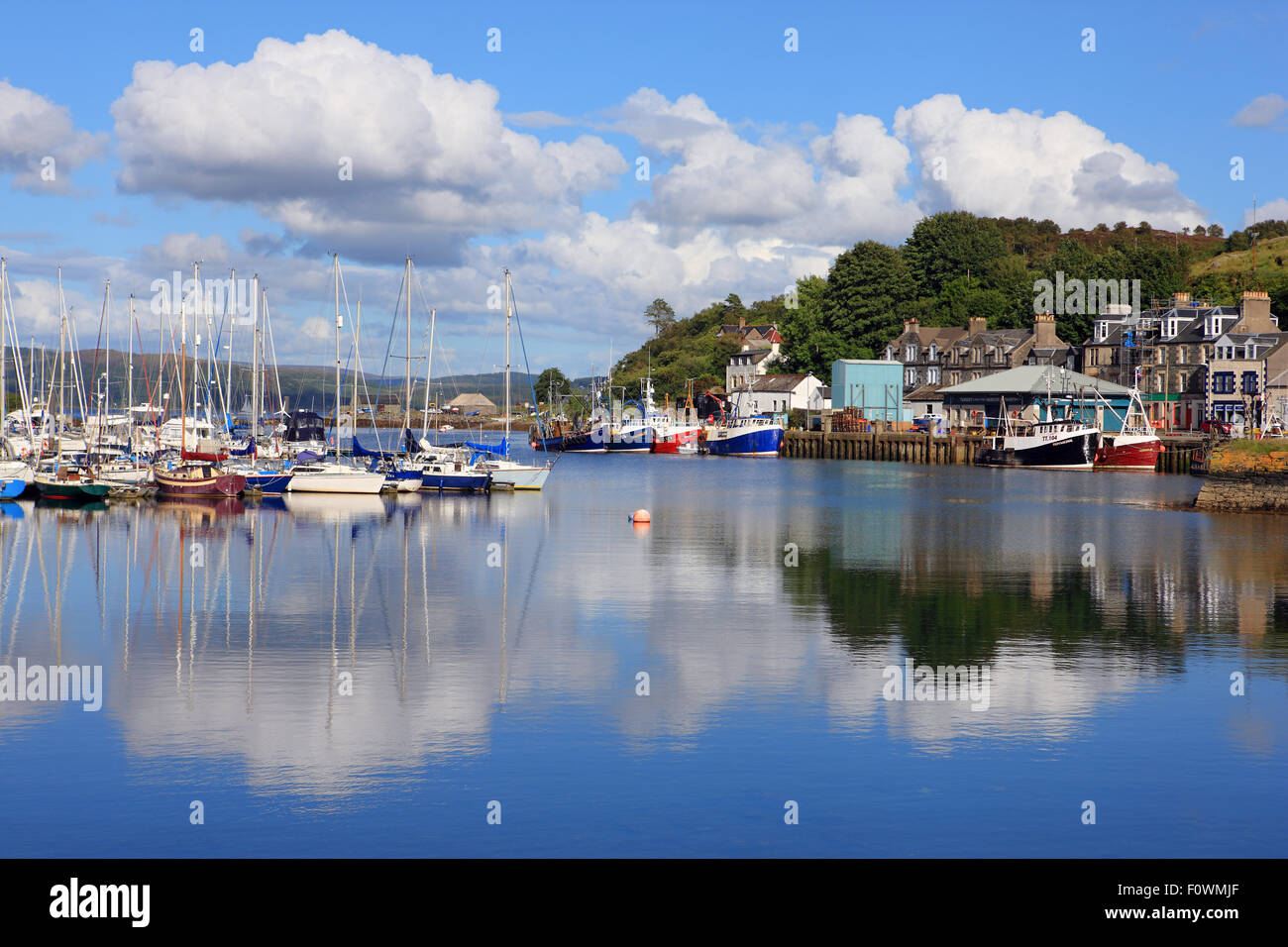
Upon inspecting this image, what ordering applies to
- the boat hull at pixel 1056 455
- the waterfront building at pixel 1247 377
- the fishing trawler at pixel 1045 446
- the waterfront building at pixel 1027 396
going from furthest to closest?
the waterfront building at pixel 1027 396 → the fishing trawler at pixel 1045 446 → the boat hull at pixel 1056 455 → the waterfront building at pixel 1247 377

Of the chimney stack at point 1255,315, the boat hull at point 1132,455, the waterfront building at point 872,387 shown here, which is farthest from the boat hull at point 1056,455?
the waterfront building at point 872,387

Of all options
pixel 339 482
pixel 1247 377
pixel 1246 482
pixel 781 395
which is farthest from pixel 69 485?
pixel 781 395

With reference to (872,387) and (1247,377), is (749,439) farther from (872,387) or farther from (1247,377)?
(1247,377)

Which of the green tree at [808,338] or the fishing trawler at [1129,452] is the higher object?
the green tree at [808,338]

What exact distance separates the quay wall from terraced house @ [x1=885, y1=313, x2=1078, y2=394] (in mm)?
14937

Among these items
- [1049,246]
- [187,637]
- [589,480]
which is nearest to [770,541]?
[187,637]

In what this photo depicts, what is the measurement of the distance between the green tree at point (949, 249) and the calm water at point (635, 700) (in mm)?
123233

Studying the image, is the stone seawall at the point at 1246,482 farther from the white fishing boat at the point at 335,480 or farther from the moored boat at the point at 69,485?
the moored boat at the point at 69,485

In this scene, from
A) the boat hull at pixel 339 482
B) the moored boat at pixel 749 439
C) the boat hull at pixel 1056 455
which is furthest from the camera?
the moored boat at pixel 749 439

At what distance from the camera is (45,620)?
29125 millimetres

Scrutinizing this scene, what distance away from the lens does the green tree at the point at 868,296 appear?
160m

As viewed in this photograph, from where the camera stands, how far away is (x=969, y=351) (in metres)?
145

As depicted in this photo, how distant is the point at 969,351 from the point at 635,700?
12998 centimetres
